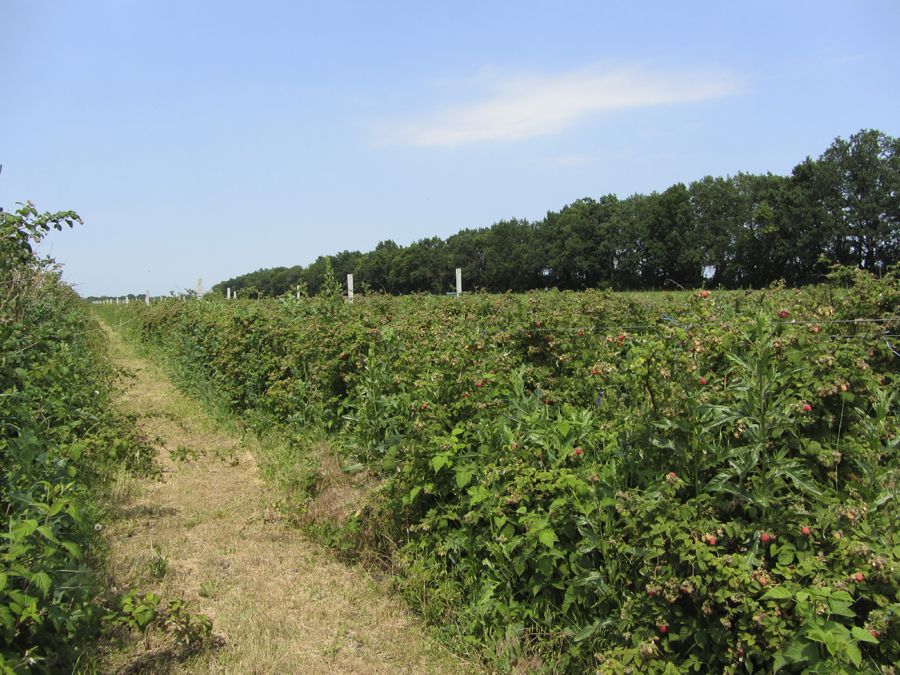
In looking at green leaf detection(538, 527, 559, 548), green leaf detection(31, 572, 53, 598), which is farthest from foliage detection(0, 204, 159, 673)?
green leaf detection(538, 527, 559, 548)

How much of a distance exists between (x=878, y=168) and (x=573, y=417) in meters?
48.2

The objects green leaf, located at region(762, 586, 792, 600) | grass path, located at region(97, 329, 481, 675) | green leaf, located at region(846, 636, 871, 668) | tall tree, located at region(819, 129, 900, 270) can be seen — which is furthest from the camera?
tall tree, located at region(819, 129, 900, 270)

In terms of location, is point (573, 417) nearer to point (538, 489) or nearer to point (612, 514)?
point (538, 489)

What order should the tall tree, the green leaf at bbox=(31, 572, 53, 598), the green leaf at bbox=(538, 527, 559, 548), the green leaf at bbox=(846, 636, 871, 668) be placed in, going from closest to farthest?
the green leaf at bbox=(846, 636, 871, 668)
the green leaf at bbox=(31, 572, 53, 598)
the green leaf at bbox=(538, 527, 559, 548)
the tall tree

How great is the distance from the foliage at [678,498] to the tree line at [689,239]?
713cm

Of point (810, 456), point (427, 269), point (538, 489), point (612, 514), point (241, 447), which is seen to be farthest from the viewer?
point (427, 269)

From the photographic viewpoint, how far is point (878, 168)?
1582 inches

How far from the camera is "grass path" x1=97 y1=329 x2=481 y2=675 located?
10.2ft

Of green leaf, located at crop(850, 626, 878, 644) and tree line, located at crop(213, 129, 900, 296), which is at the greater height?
tree line, located at crop(213, 129, 900, 296)

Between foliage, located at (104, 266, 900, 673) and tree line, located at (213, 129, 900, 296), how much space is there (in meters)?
7.13

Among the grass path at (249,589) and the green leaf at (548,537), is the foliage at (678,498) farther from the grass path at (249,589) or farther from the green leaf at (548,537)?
the grass path at (249,589)

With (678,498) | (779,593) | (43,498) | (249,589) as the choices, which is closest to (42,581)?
(43,498)

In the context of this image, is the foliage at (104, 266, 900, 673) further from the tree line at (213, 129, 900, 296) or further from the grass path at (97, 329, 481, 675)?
the tree line at (213, 129, 900, 296)

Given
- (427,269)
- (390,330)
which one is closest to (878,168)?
(427,269)
